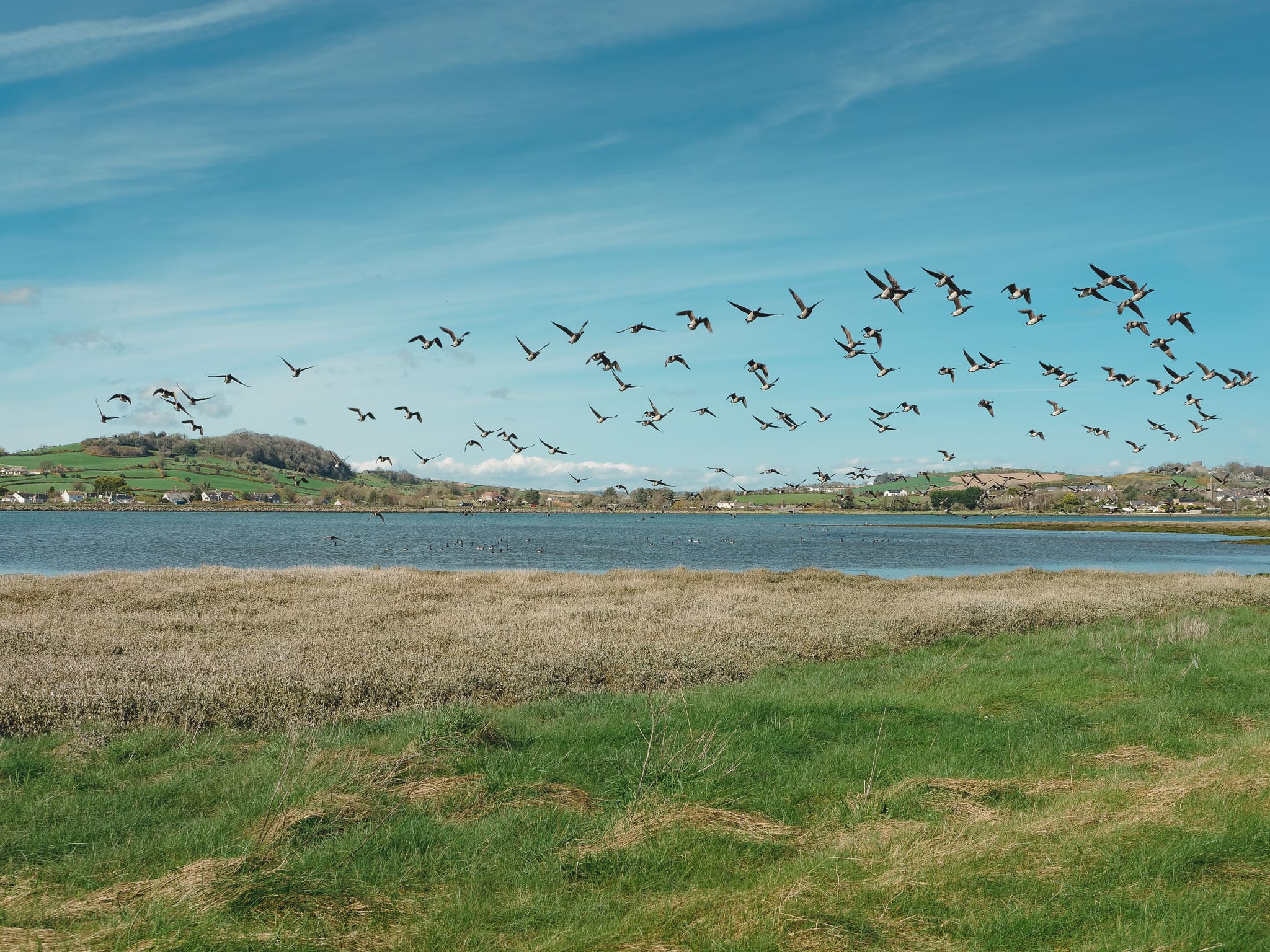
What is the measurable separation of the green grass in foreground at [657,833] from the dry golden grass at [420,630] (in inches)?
77.2

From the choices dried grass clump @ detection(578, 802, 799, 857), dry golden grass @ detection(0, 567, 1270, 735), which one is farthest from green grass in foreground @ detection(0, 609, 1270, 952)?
dry golden grass @ detection(0, 567, 1270, 735)

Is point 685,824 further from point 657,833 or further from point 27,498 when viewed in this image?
point 27,498

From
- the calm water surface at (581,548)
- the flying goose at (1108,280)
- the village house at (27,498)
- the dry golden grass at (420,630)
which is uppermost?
the flying goose at (1108,280)

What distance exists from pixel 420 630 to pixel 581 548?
6687cm

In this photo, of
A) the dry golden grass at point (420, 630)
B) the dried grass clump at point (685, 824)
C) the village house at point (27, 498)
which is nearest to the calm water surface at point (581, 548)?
the dry golden grass at point (420, 630)

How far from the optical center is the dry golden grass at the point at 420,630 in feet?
46.6

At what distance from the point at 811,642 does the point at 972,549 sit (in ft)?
263

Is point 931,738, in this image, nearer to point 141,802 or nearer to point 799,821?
point 799,821

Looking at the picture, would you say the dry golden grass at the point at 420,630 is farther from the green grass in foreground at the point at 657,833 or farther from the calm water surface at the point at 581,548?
the calm water surface at the point at 581,548

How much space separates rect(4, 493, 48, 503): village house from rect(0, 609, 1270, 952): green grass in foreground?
202 m

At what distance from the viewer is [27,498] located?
176000 millimetres

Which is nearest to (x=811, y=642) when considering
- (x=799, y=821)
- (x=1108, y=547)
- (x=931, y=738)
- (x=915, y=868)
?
(x=931, y=738)

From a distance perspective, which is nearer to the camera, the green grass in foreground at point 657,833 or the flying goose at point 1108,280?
the green grass in foreground at point 657,833

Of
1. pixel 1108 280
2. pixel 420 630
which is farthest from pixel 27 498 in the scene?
pixel 1108 280
